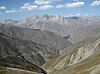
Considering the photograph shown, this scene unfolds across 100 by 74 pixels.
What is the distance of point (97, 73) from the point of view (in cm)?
7556

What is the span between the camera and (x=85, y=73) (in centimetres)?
8962

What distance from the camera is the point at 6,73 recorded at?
150m

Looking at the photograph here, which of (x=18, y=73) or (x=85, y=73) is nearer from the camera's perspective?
(x=85, y=73)

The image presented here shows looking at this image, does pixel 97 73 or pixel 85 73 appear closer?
pixel 97 73

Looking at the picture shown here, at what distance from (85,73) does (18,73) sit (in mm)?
77645

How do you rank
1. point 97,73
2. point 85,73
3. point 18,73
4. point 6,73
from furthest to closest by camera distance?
1. point 18,73
2. point 6,73
3. point 85,73
4. point 97,73

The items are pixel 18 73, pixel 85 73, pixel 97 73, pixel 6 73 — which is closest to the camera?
pixel 97 73

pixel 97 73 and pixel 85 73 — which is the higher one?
pixel 97 73

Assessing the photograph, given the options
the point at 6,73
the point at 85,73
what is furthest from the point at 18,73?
the point at 85,73

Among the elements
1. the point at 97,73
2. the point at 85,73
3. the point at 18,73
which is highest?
the point at 97,73

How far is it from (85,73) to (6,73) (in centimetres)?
7199

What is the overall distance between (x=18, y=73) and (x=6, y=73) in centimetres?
1142

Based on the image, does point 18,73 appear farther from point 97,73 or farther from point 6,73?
point 97,73

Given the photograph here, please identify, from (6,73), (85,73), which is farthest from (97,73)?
(6,73)
